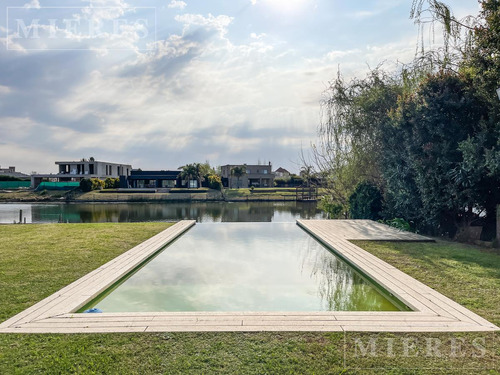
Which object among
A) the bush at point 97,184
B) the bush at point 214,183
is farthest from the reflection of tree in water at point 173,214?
the bush at point 214,183

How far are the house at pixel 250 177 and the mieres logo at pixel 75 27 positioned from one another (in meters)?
38.5

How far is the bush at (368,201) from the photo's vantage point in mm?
11664

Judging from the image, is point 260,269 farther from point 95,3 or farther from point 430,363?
point 95,3

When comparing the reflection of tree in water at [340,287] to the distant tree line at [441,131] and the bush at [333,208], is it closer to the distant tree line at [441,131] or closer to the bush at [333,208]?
the distant tree line at [441,131]

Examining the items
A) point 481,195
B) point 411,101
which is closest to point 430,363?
point 481,195

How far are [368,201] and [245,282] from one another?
7777 millimetres

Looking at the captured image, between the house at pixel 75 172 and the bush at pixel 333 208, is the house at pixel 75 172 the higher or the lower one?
the higher one

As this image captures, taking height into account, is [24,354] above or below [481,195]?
below

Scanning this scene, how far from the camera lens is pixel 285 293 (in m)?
4.79

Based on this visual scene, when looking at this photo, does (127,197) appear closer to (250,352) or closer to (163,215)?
(163,215)

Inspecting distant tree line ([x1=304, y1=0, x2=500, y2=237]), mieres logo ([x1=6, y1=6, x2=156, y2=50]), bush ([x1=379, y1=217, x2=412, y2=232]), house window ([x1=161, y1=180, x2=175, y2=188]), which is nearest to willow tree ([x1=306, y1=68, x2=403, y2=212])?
distant tree line ([x1=304, y1=0, x2=500, y2=237])

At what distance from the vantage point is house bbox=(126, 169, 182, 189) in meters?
46.9

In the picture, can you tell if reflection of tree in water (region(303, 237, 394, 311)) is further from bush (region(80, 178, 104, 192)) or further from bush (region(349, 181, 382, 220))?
bush (region(80, 178, 104, 192))

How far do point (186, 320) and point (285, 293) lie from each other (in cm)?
182
